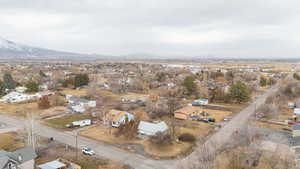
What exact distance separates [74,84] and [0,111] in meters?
24.0

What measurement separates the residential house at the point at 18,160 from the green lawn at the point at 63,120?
11487mm

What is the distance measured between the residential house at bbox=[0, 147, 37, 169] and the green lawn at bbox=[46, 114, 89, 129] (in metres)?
11.5

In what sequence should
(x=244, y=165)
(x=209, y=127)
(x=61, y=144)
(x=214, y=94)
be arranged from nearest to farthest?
(x=244, y=165) → (x=61, y=144) → (x=209, y=127) → (x=214, y=94)

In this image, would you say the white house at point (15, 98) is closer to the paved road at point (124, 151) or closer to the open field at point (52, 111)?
the open field at point (52, 111)

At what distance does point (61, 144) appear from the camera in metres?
22.1

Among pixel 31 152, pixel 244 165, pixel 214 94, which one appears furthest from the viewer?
pixel 214 94

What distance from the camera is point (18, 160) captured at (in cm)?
1540

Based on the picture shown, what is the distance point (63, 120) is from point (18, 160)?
15.4 metres

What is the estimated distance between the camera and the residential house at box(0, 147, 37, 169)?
15.1 metres

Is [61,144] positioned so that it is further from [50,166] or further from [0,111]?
[0,111]

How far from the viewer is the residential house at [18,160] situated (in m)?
15.1

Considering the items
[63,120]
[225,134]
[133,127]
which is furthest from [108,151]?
[225,134]

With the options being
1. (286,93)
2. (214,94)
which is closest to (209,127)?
(214,94)

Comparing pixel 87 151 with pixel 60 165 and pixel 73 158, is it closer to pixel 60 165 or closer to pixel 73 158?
pixel 73 158
